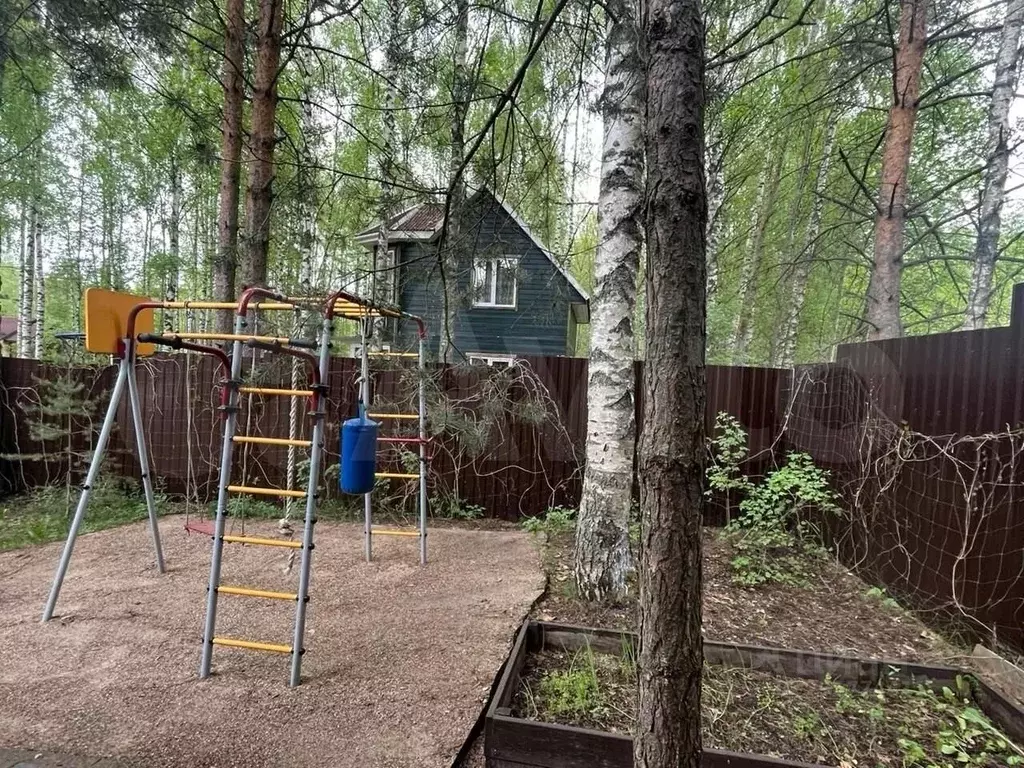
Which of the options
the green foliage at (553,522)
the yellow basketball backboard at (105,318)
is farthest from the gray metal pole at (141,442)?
the green foliage at (553,522)

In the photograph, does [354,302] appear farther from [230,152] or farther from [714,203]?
[714,203]

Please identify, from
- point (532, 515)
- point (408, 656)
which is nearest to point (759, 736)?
point (408, 656)

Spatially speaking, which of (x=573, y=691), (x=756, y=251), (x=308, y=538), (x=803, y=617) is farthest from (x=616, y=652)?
(x=756, y=251)

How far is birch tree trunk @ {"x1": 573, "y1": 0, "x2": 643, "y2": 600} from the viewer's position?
302 cm

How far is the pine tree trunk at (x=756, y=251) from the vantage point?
10.4m

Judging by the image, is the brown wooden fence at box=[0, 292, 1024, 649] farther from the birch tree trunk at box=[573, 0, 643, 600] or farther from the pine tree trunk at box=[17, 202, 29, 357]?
the pine tree trunk at box=[17, 202, 29, 357]

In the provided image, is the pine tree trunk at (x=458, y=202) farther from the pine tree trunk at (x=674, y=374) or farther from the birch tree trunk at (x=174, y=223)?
the birch tree trunk at (x=174, y=223)

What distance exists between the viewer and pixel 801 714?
2.09 m

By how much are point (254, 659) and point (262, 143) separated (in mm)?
4188

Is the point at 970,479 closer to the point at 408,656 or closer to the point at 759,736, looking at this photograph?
the point at 759,736

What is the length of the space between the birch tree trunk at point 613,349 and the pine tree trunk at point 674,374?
1.93 m

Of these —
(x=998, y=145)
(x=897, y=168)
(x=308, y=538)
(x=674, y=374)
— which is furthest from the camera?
(x=897, y=168)

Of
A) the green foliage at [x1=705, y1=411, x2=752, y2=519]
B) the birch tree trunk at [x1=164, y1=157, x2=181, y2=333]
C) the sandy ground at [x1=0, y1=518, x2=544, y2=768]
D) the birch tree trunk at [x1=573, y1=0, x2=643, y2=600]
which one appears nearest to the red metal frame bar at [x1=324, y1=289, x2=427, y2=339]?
the birch tree trunk at [x1=573, y1=0, x2=643, y2=600]

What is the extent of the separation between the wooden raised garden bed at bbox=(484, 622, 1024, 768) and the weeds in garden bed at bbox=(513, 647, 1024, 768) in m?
0.04
